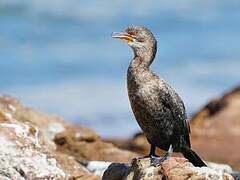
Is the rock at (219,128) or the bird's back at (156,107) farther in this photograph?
the rock at (219,128)

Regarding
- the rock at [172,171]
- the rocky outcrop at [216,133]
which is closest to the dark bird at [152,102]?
the rock at [172,171]

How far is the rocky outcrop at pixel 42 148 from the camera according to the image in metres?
13.0

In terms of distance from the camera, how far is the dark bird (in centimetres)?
1342

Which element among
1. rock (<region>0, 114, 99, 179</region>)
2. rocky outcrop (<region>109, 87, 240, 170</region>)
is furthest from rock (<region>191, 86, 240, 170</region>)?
rock (<region>0, 114, 99, 179</region>)

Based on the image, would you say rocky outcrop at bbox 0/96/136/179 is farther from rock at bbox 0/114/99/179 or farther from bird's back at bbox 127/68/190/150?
bird's back at bbox 127/68/190/150

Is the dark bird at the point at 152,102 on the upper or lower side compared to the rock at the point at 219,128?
lower

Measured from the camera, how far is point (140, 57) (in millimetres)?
13750

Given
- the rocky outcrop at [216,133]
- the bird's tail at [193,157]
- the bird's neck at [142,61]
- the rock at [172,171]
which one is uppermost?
the rocky outcrop at [216,133]

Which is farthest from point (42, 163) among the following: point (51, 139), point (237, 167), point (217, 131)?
point (217, 131)

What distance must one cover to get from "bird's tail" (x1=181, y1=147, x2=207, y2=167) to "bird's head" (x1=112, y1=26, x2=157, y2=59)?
1282mm

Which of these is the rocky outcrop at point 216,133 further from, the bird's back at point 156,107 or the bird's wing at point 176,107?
the bird's back at point 156,107

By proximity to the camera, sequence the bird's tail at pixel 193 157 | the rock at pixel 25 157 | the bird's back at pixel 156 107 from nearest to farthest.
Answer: the rock at pixel 25 157, the bird's back at pixel 156 107, the bird's tail at pixel 193 157

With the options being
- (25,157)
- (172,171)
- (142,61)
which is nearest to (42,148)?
(25,157)

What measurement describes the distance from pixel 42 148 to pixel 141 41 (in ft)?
5.95
